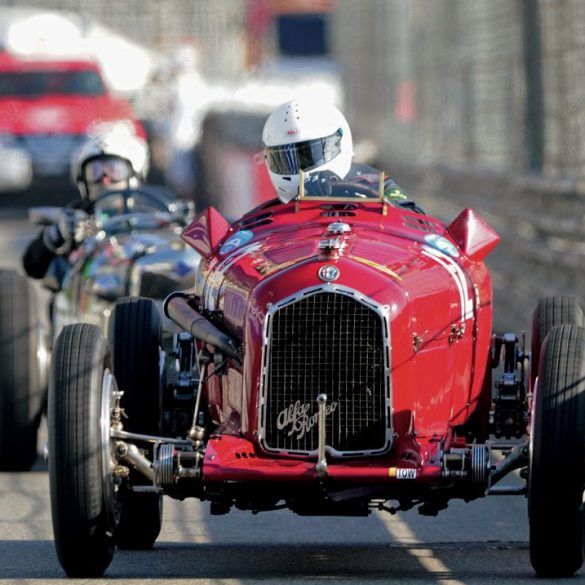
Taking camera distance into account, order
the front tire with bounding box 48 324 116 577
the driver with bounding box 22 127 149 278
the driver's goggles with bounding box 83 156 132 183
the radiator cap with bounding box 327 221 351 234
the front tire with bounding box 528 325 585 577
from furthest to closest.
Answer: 1. the driver's goggles with bounding box 83 156 132 183
2. the driver with bounding box 22 127 149 278
3. the radiator cap with bounding box 327 221 351 234
4. the front tire with bounding box 48 324 116 577
5. the front tire with bounding box 528 325 585 577

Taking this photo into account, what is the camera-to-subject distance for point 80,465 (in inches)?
255

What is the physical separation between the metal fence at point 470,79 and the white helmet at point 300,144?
6108 mm

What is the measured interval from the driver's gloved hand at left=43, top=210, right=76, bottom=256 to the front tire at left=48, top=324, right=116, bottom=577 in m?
4.85

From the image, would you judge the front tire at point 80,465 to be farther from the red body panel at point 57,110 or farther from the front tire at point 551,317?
the red body panel at point 57,110

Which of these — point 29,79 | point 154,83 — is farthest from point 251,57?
point 29,79

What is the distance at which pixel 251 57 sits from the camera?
53.3 meters

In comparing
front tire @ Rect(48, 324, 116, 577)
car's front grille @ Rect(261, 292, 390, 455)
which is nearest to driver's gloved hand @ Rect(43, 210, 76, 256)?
front tire @ Rect(48, 324, 116, 577)

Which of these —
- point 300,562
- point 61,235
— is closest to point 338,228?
point 300,562

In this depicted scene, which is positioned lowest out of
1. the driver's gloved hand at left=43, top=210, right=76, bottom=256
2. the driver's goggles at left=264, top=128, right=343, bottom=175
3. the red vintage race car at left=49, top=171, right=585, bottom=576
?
the driver's gloved hand at left=43, top=210, right=76, bottom=256

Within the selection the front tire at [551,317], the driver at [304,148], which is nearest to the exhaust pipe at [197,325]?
the driver at [304,148]

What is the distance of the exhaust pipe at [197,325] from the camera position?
6.96 m

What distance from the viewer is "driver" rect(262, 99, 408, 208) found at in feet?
26.6

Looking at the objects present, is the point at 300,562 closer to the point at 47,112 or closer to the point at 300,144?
the point at 300,144

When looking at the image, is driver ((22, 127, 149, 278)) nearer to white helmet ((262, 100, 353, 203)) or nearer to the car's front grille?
white helmet ((262, 100, 353, 203))
